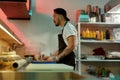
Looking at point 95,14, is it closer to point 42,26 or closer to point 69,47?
point 42,26

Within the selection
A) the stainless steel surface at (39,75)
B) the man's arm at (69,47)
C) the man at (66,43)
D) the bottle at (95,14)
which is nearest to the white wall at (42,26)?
the bottle at (95,14)

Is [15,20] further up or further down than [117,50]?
further up

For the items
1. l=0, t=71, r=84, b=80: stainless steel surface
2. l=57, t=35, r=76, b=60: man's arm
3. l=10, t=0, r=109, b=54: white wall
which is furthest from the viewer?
l=10, t=0, r=109, b=54: white wall

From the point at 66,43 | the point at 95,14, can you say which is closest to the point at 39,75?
the point at 66,43

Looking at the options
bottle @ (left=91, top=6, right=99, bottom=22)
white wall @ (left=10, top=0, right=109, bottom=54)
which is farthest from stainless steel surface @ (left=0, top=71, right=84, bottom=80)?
white wall @ (left=10, top=0, right=109, bottom=54)

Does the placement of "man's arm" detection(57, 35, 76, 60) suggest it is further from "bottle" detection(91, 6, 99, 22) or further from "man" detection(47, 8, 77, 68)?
"bottle" detection(91, 6, 99, 22)

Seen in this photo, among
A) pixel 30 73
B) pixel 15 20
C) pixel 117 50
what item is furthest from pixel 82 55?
pixel 30 73

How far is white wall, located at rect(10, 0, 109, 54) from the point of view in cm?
434

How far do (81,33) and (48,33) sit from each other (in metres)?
0.64

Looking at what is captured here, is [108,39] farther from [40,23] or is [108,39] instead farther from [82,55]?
[40,23]

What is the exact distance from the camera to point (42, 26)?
4387 mm

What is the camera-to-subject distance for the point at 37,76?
2.95 feet

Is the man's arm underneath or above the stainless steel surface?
above

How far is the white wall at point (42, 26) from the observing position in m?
4.34
